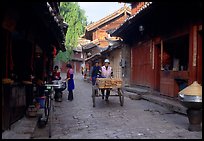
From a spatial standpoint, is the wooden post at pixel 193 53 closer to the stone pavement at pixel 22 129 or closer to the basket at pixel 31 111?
the basket at pixel 31 111

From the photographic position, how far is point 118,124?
26.5 ft

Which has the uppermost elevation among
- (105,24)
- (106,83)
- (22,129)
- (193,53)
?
(105,24)

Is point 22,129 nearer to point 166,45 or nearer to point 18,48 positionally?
point 18,48

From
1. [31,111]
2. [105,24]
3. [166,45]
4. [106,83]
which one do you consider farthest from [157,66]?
[105,24]

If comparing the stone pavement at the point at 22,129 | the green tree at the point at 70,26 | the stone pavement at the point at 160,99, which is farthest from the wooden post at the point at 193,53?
the green tree at the point at 70,26

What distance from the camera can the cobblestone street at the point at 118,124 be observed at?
677 cm

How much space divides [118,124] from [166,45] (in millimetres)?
6721

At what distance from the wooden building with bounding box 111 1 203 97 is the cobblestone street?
174 centimetres

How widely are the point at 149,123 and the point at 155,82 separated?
20.3ft

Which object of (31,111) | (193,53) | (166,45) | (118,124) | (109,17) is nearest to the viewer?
(118,124)

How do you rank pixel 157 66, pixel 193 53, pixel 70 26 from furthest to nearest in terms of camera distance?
pixel 70 26, pixel 157 66, pixel 193 53

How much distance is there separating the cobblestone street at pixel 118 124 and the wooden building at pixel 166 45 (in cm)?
174

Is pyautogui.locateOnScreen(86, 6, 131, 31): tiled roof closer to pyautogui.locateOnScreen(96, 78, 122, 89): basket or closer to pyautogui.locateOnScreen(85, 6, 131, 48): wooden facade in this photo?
pyautogui.locateOnScreen(85, 6, 131, 48): wooden facade

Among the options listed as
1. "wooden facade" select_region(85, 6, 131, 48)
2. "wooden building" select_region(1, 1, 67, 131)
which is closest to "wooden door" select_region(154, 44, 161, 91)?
"wooden building" select_region(1, 1, 67, 131)
